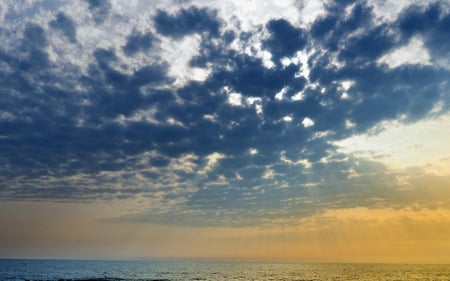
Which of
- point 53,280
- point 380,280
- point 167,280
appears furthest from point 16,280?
point 380,280

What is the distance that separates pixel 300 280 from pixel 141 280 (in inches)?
1797

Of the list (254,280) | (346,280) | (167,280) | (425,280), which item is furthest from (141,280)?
(425,280)

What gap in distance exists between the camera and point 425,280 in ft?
378

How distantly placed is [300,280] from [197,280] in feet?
98.3

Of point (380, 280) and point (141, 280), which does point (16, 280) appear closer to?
point (141, 280)

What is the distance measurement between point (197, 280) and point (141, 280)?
1567 cm

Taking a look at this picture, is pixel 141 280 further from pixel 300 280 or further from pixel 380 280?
pixel 380 280

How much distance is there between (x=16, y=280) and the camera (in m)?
105

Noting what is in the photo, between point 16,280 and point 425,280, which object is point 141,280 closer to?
point 16,280

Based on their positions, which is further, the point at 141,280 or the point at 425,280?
the point at 425,280

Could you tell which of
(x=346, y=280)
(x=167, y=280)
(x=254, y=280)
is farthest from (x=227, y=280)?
(x=346, y=280)

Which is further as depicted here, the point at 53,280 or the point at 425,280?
the point at 425,280

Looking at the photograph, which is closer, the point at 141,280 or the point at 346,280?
the point at 141,280

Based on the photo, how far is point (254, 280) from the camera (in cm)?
10875
